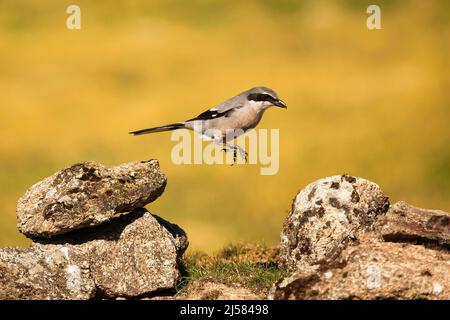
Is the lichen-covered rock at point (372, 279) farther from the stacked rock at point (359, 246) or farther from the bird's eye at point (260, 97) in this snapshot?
the bird's eye at point (260, 97)

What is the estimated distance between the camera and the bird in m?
15.7

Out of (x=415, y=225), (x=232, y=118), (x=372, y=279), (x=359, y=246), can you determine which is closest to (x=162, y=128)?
(x=232, y=118)

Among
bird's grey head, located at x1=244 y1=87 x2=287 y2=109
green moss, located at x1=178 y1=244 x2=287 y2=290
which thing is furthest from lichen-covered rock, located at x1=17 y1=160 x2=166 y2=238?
bird's grey head, located at x1=244 y1=87 x2=287 y2=109

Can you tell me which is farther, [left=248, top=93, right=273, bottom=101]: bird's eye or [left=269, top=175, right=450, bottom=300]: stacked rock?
[left=248, top=93, right=273, bottom=101]: bird's eye

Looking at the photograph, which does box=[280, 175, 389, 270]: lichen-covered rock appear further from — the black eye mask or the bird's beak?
the black eye mask

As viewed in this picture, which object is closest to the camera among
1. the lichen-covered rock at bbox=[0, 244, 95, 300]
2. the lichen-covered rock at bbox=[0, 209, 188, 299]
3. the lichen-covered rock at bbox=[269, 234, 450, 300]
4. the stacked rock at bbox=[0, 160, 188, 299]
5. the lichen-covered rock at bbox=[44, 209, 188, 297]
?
the lichen-covered rock at bbox=[269, 234, 450, 300]

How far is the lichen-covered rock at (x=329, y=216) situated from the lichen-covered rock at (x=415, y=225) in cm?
47

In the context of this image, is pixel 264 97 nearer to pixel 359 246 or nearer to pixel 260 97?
pixel 260 97

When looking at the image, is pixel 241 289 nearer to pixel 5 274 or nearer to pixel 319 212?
pixel 319 212

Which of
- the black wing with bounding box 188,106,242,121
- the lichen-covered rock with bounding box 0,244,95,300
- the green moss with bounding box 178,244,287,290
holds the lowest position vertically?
the green moss with bounding box 178,244,287,290

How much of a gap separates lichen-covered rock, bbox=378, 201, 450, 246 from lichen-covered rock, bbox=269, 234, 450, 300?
0.63 meters

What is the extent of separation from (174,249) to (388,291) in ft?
13.2

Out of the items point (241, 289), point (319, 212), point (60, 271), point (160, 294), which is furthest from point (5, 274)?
point (319, 212)

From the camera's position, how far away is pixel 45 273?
14.0 metres
